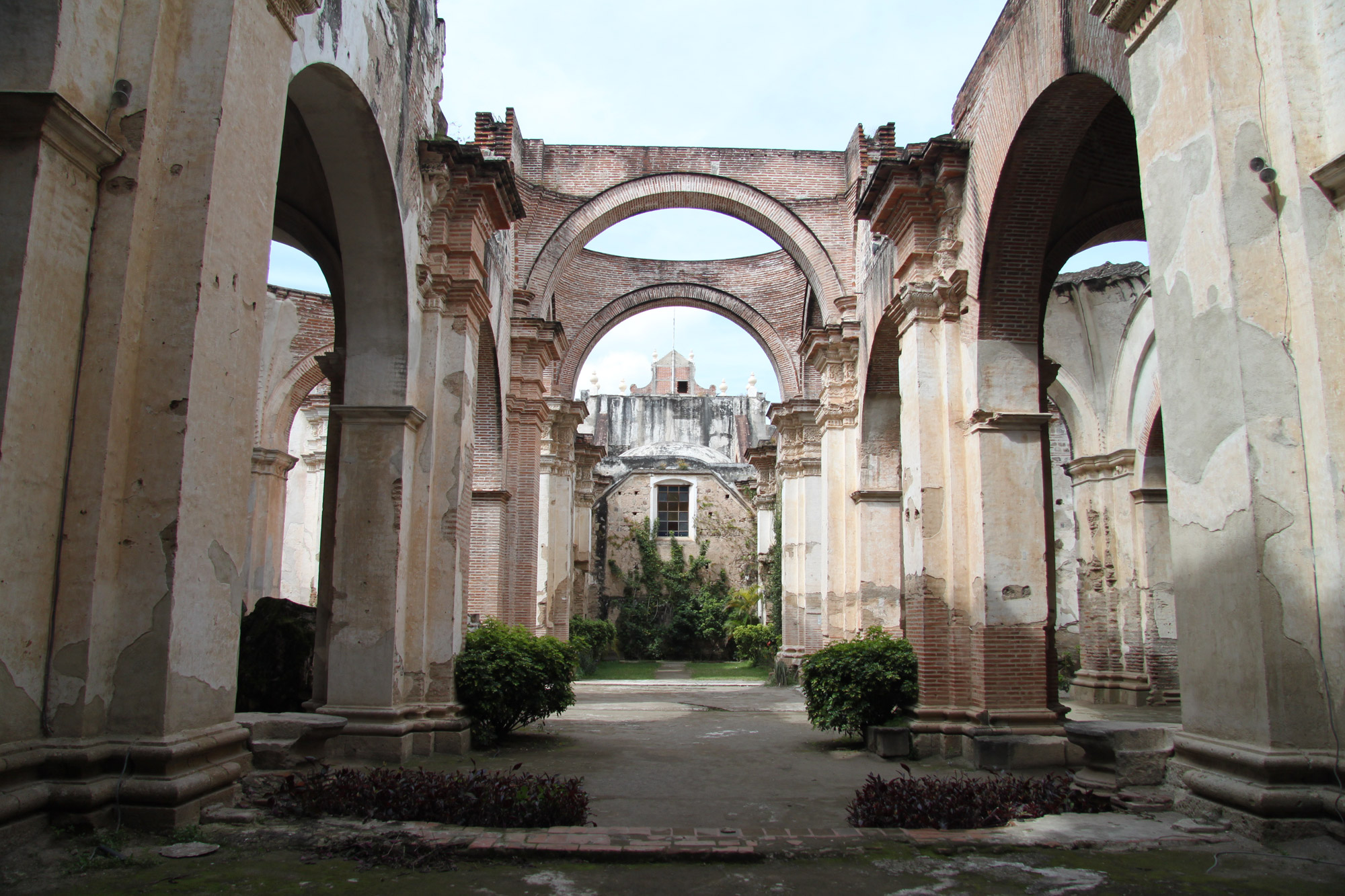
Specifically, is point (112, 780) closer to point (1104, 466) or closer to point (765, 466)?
point (1104, 466)

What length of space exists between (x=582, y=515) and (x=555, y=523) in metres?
7.42

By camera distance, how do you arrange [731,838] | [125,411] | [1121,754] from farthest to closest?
[1121,754], [731,838], [125,411]

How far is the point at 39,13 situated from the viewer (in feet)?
13.4

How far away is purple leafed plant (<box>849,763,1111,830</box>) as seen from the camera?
506 cm

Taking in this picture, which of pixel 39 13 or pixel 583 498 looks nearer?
pixel 39 13

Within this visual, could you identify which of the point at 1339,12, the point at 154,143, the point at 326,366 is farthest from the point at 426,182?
the point at 1339,12

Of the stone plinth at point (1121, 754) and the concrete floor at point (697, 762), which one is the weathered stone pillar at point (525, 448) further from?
the stone plinth at point (1121, 754)

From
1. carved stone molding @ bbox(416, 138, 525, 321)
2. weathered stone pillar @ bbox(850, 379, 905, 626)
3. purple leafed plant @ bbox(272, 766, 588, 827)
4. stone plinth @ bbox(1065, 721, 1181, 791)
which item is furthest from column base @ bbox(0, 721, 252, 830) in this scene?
weathered stone pillar @ bbox(850, 379, 905, 626)

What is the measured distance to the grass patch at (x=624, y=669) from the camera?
22.2 meters

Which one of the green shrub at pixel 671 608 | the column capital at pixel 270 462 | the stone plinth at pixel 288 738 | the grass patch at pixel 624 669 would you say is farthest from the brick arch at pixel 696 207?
the green shrub at pixel 671 608

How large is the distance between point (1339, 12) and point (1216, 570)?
2.62m

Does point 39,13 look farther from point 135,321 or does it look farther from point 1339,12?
point 1339,12


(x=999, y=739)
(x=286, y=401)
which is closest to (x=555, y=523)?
(x=286, y=401)

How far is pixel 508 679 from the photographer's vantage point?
30.3ft
